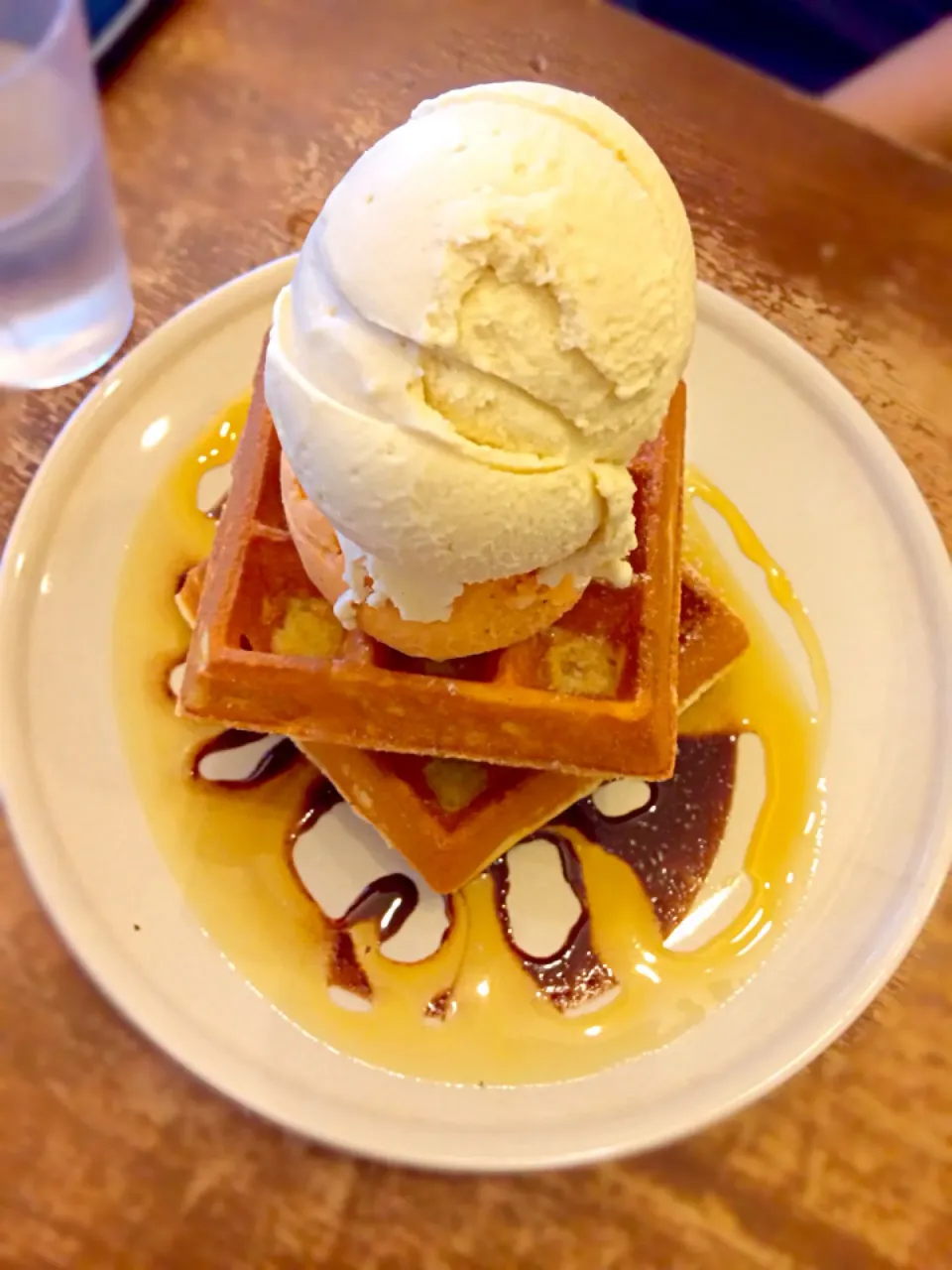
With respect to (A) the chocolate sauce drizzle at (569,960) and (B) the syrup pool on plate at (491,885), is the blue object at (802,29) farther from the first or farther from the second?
(A) the chocolate sauce drizzle at (569,960)

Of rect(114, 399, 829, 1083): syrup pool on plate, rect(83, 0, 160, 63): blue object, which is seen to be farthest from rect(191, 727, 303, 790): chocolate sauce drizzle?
rect(83, 0, 160, 63): blue object

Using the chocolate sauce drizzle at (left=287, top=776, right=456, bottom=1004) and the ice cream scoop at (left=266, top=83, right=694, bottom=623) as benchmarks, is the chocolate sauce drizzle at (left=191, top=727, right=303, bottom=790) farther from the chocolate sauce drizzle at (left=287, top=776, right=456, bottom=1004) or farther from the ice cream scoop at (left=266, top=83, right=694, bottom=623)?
the ice cream scoop at (left=266, top=83, right=694, bottom=623)

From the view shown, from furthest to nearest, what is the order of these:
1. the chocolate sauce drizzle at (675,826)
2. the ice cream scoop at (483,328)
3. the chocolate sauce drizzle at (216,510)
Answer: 1. the chocolate sauce drizzle at (216,510)
2. the chocolate sauce drizzle at (675,826)
3. the ice cream scoop at (483,328)

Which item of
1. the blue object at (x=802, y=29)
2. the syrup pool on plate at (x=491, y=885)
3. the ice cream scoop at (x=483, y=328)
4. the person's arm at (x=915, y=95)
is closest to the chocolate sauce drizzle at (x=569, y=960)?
the syrup pool on plate at (x=491, y=885)

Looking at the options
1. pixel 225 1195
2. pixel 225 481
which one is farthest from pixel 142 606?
pixel 225 1195

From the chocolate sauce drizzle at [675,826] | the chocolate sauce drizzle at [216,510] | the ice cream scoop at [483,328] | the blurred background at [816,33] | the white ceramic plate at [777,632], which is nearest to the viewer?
the ice cream scoop at [483,328]

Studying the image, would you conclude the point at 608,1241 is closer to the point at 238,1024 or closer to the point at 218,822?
the point at 238,1024

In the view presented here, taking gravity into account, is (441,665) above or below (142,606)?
above

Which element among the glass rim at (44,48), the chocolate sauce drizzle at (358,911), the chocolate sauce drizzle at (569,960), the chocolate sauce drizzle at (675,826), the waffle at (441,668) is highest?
the glass rim at (44,48)
